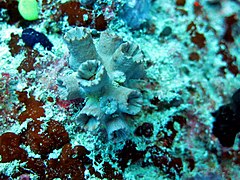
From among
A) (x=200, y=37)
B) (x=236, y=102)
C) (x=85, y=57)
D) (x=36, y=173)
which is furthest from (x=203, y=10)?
(x=36, y=173)

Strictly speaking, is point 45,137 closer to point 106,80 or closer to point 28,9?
point 106,80

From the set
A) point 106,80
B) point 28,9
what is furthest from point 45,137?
point 28,9

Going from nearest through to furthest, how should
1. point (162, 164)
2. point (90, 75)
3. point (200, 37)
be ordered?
point (90, 75), point (162, 164), point (200, 37)

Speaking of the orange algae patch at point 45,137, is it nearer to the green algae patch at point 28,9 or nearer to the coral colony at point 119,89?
the coral colony at point 119,89

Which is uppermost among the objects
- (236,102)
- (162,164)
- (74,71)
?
(74,71)

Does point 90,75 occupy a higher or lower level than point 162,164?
higher

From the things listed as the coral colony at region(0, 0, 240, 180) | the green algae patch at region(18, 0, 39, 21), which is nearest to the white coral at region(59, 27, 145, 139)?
the coral colony at region(0, 0, 240, 180)

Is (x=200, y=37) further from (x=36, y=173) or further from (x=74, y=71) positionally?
(x=36, y=173)

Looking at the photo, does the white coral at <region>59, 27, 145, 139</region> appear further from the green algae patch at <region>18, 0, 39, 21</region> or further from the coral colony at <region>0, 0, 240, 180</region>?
the green algae patch at <region>18, 0, 39, 21</region>
